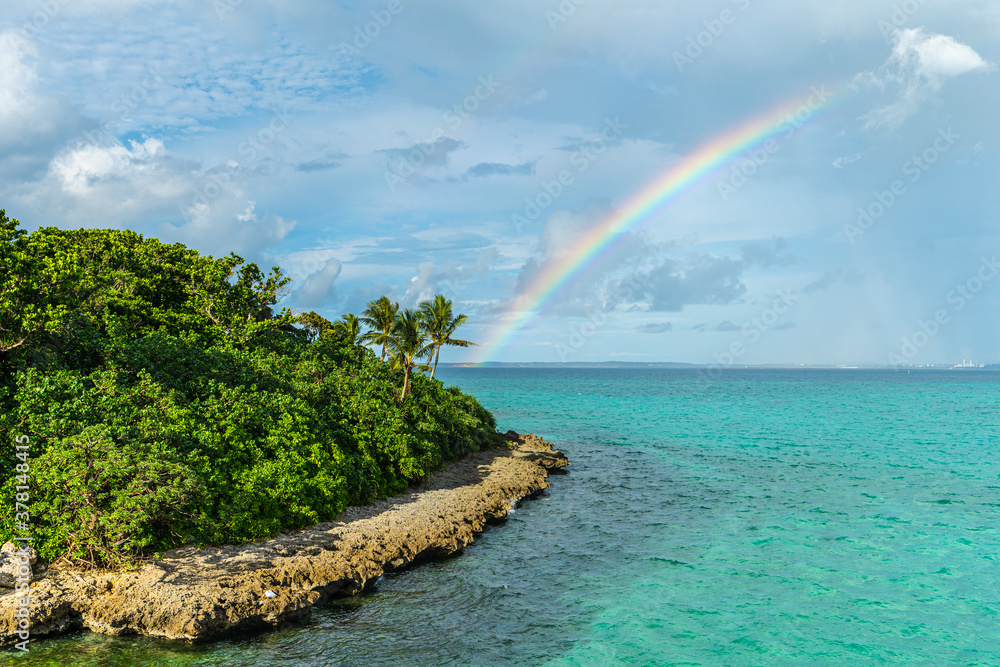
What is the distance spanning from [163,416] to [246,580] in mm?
8070

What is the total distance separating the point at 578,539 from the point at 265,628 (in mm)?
13090

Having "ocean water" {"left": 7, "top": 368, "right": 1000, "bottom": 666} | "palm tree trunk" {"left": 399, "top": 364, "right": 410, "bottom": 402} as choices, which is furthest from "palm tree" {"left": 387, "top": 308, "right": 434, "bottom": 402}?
"ocean water" {"left": 7, "top": 368, "right": 1000, "bottom": 666}

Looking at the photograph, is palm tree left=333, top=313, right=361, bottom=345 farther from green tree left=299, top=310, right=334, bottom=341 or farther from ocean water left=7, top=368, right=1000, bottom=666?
ocean water left=7, top=368, right=1000, bottom=666

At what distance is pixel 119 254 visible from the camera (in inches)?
1331

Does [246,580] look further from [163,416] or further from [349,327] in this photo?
[349,327]

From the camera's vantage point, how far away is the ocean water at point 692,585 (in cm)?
1487

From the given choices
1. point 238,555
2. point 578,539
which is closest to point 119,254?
point 238,555

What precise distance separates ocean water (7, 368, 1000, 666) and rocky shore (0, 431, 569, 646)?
1.66ft

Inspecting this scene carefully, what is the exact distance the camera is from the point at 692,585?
19.6m

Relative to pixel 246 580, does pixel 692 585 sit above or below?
below

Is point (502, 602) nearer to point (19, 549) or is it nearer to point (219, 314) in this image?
point (19, 549)

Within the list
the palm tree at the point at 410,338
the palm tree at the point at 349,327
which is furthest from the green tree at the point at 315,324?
the palm tree at the point at 410,338

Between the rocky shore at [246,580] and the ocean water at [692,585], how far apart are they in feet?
1.66

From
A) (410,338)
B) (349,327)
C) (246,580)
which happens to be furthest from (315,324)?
(246,580)
